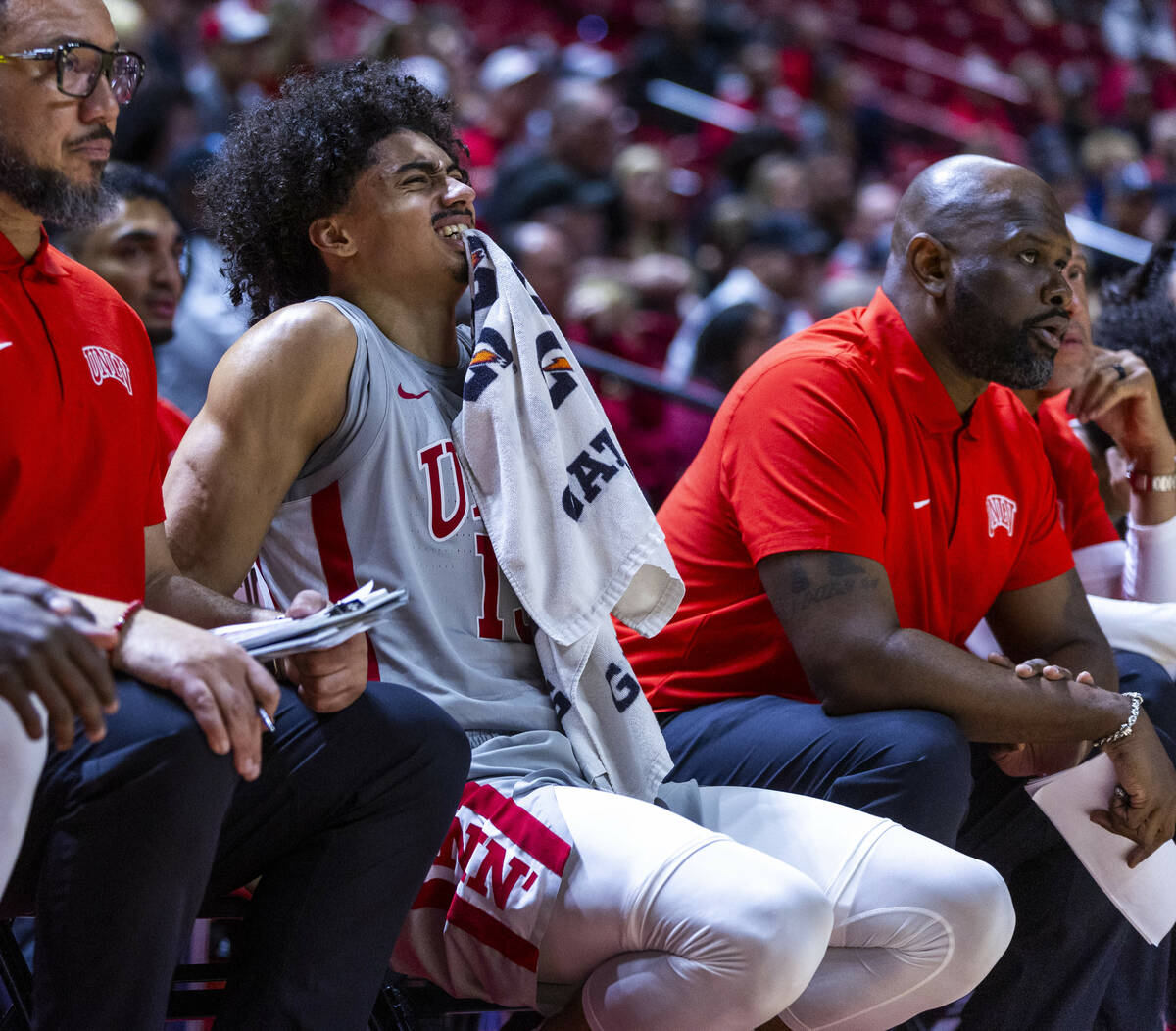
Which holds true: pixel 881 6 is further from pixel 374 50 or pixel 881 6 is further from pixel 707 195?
pixel 374 50

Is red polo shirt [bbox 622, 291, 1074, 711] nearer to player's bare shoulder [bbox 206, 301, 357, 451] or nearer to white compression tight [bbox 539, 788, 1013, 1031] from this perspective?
white compression tight [bbox 539, 788, 1013, 1031]

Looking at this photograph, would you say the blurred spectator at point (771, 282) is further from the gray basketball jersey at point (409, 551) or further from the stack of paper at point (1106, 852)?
the gray basketball jersey at point (409, 551)

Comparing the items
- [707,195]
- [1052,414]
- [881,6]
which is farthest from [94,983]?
[881,6]

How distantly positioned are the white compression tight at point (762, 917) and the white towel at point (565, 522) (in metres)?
0.17

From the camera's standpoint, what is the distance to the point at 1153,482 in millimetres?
3008

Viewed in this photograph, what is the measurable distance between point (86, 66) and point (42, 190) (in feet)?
0.58

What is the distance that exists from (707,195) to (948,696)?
230 inches

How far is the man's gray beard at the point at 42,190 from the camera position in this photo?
1942 mm

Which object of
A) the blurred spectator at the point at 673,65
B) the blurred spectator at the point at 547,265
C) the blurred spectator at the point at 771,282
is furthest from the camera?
the blurred spectator at the point at 673,65

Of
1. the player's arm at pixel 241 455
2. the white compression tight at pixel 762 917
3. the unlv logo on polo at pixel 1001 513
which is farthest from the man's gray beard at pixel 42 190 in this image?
the unlv logo on polo at pixel 1001 513

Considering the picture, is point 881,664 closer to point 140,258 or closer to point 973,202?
point 973,202

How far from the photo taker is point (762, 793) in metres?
2.25

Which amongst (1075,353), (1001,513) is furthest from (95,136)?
(1075,353)

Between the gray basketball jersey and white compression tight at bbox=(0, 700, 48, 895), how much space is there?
70 cm
